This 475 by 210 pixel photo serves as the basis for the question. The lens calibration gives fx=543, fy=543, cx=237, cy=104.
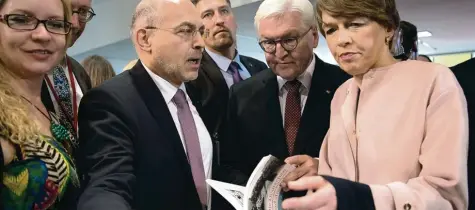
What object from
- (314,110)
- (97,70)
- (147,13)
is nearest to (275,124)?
(314,110)

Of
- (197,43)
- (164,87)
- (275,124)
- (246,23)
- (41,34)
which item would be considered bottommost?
(246,23)

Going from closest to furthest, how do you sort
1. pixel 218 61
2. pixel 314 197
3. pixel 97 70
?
pixel 314 197 → pixel 218 61 → pixel 97 70

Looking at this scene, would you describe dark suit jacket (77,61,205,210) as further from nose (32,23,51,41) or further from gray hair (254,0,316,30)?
gray hair (254,0,316,30)

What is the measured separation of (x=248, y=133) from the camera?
2160mm

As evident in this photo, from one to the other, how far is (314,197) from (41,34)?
869 mm

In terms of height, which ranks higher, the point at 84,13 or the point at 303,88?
the point at 84,13

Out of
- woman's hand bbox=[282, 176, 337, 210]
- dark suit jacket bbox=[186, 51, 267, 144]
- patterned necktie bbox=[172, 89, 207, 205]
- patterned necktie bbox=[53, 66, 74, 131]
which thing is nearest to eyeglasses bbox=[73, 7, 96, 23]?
patterned necktie bbox=[53, 66, 74, 131]

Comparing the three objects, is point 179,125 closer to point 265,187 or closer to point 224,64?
point 265,187

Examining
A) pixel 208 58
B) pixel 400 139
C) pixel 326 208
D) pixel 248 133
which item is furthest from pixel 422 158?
pixel 208 58

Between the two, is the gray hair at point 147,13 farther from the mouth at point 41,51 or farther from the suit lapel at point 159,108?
the mouth at point 41,51

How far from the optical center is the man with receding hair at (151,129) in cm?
151

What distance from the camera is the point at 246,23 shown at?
7469mm

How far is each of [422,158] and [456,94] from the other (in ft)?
0.54

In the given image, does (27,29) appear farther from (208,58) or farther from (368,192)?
(208,58)
